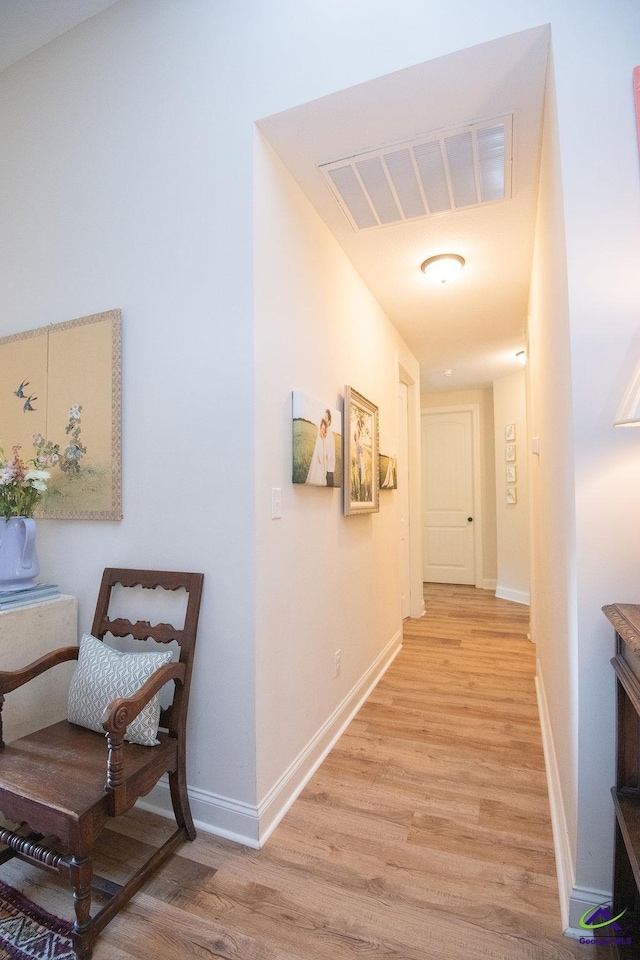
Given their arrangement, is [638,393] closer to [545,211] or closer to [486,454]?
[545,211]

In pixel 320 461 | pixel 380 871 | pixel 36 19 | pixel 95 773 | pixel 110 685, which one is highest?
pixel 36 19

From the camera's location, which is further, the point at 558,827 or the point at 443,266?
the point at 443,266

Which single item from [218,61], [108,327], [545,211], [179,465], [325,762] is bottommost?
[325,762]

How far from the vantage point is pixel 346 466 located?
101 inches

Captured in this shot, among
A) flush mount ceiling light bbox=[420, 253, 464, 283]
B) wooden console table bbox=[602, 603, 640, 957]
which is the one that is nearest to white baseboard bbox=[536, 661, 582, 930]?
wooden console table bbox=[602, 603, 640, 957]

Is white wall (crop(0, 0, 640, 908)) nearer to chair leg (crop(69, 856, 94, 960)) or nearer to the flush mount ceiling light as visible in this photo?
chair leg (crop(69, 856, 94, 960))

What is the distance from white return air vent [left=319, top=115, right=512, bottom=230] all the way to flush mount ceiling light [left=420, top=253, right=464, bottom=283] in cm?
44

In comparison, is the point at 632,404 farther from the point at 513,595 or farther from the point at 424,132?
the point at 513,595

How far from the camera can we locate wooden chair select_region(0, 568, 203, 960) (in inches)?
48.8

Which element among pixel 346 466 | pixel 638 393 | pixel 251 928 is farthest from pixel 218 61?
pixel 251 928

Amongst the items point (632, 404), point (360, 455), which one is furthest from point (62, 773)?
point (360, 455)

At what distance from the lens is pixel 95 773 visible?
4.56 feet

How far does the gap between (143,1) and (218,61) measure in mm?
545

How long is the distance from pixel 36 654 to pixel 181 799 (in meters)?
0.77
